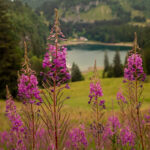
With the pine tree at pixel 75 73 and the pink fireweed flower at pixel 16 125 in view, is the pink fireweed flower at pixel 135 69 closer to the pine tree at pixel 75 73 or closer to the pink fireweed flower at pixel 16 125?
the pink fireweed flower at pixel 16 125

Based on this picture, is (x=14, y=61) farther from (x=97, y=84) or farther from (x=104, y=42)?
(x=104, y=42)

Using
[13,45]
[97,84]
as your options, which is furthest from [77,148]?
[13,45]

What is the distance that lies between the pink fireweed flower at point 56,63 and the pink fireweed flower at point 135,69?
69.9 inches

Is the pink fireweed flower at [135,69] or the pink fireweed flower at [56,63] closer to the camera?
the pink fireweed flower at [56,63]

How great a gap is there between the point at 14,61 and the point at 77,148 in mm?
22453

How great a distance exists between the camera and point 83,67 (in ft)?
283

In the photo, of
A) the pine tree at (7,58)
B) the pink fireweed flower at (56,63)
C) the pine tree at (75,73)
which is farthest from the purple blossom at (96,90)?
the pine tree at (75,73)

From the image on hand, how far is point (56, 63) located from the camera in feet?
10.9

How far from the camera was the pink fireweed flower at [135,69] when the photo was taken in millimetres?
4367

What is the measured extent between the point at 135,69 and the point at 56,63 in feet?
6.59

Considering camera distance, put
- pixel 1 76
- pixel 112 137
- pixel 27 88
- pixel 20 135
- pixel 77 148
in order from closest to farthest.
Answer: pixel 27 88
pixel 20 135
pixel 77 148
pixel 112 137
pixel 1 76

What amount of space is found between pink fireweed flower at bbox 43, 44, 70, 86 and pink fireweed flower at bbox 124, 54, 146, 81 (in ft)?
5.83

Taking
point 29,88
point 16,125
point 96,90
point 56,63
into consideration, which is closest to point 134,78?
point 96,90

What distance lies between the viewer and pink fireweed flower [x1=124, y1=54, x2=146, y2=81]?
172 inches
